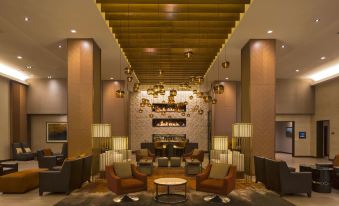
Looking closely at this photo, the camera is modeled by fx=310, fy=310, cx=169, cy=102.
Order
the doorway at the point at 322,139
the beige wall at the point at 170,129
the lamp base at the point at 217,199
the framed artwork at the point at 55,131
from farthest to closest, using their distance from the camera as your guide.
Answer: the beige wall at the point at 170,129, the framed artwork at the point at 55,131, the doorway at the point at 322,139, the lamp base at the point at 217,199

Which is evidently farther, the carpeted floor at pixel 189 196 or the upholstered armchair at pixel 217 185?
the upholstered armchair at pixel 217 185

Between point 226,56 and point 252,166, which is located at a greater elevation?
point 226,56

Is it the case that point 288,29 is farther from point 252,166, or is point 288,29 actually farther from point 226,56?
point 252,166

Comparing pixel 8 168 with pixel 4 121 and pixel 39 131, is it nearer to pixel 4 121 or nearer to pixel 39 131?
pixel 4 121

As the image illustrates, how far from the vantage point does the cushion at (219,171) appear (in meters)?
8.19

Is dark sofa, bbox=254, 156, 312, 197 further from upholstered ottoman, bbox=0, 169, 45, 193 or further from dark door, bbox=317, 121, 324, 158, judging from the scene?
dark door, bbox=317, 121, 324, 158

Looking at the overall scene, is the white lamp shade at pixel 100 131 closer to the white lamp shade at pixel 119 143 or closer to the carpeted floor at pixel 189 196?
the white lamp shade at pixel 119 143

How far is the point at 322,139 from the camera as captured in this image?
18.7 m

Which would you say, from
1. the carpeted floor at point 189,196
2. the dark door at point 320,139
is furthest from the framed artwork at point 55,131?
the dark door at point 320,139

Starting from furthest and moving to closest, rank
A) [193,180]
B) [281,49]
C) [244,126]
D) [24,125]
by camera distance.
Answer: [24,125]
[281,49]
[193,180]
[244,126]

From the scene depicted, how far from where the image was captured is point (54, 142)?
787 inches

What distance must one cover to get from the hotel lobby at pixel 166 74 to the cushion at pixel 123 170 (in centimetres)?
3

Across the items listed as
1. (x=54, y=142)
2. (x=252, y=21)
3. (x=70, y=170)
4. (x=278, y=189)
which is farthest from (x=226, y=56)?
(x=54, y=142)

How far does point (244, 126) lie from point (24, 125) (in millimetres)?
14570
